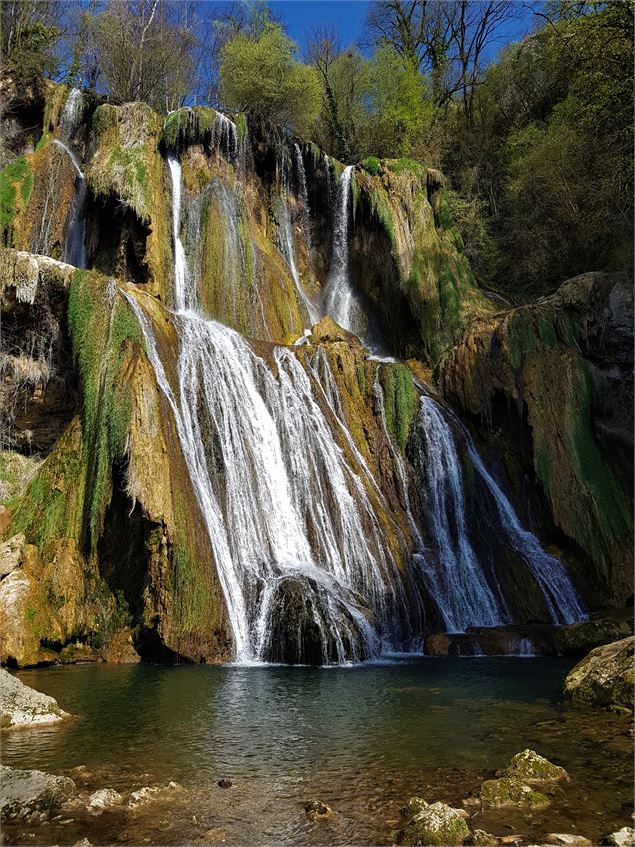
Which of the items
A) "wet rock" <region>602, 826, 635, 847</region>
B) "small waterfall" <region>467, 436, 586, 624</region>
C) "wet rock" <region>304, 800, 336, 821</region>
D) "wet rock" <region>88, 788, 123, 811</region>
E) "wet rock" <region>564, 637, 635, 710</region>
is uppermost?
"small waterfall" <region>467, 436, 586, 624</region>

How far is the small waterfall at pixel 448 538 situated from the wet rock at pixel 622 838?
1027cm

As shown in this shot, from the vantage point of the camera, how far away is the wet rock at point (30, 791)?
13.4 feet

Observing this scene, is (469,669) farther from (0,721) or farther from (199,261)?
(199,261)

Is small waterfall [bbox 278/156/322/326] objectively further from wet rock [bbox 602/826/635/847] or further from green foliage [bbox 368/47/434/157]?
wet rock [bbox 602/826/635/847]

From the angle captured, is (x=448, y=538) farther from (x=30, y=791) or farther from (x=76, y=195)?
(x=76, y=195)

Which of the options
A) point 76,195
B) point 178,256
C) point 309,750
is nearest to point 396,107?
point 178,256

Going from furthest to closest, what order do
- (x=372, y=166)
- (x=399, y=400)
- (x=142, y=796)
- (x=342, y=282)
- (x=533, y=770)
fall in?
(x=372, y=166) → (x=342, y=282) → (x=399, y=400) → (x=533, y=770) → (x=142, y=796)

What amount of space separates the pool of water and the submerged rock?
14 centimetres

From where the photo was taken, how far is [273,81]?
3077cm

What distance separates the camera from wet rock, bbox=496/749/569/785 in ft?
15.1

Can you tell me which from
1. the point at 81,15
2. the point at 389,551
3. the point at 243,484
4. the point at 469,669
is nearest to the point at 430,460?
the point at 389,551

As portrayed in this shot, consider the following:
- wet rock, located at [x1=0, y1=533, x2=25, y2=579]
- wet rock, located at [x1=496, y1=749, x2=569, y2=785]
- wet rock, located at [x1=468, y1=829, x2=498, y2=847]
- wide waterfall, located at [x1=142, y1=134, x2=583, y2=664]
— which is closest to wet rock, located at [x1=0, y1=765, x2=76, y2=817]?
wet rock, located at [x1=468, y1=829, x2=498, y2=847]

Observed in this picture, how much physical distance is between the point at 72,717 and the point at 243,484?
747 centimetres

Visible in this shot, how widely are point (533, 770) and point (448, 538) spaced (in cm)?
1147
